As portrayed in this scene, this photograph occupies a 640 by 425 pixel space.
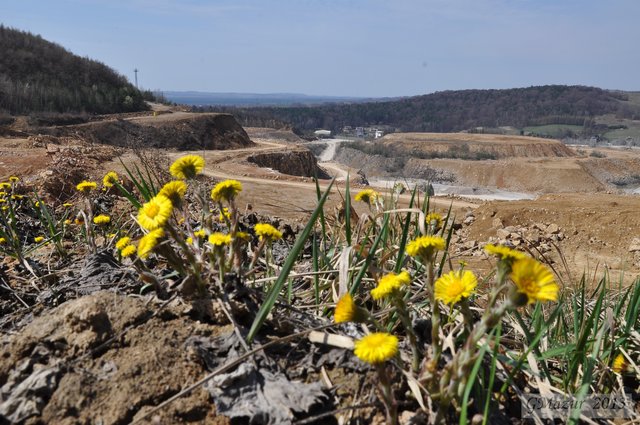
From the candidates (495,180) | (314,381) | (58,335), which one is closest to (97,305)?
(58,335)

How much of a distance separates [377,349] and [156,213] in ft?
2.51

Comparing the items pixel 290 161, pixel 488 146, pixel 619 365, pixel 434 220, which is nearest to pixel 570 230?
pixel 434 220

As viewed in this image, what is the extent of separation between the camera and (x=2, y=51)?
108 feet

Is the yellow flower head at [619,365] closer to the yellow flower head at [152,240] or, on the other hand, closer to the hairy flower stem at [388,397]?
the hairy flower stem at [388,397]

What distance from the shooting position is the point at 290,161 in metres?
29.7

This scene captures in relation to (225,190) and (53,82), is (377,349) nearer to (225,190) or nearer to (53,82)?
Result: (225,190)

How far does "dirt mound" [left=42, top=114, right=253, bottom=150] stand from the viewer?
25.8 meters

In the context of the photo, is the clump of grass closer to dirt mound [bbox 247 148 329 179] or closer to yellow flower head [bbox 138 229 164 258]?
yellow flower head [bbox 138 229 164 258]

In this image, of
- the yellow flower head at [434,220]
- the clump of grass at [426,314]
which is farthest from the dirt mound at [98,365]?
the yellow flower head at [434,220]

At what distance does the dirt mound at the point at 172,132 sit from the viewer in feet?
84.8

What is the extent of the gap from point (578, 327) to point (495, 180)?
2102 inches

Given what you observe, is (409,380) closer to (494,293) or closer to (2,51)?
(494,293)

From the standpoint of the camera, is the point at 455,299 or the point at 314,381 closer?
the point at 455,299

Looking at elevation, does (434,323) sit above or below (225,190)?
below
